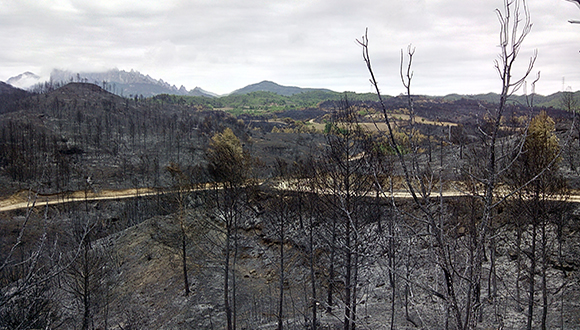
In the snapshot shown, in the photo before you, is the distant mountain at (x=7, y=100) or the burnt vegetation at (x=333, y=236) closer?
the burnt vegetation at (x=333, y=236)

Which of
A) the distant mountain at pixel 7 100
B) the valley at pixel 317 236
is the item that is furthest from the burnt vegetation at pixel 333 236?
the distant mountain at pixel 7 100

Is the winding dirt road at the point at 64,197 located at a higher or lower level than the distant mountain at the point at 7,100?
lower

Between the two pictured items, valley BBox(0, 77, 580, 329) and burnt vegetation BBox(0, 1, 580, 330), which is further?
valley BBox(0, 77, 580, 329)

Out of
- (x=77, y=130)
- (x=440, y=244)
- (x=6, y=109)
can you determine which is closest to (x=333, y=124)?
(x=440, y=244)

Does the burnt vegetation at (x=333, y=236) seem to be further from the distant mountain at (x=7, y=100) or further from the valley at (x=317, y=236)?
the distant mountain at (x=7, y=100)

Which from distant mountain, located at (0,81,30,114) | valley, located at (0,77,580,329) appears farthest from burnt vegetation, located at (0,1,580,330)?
distant mountain, located at (0,81,30,114)

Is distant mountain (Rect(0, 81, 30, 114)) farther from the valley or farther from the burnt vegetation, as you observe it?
the valley

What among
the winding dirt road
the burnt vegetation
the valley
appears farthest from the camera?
the winding dirt road

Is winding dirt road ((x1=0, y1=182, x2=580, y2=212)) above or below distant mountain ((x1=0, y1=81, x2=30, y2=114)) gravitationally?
below

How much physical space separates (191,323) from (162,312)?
2922mm

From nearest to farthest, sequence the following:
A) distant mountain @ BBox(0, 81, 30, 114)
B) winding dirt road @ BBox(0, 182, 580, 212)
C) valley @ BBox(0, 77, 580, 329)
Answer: valley @ BBox(0, 77, 580, 329) → winding dirt road @ BBox(0, 182, 580, 212) → distant mountain @ BBox(0, 81, 30, 114)

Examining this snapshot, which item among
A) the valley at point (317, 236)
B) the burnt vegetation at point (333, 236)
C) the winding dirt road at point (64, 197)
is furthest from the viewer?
the winding dirt road at point (64, 197)

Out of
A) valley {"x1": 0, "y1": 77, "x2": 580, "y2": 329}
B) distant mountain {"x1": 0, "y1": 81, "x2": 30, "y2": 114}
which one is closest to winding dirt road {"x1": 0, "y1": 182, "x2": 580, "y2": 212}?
valley {"x1": 0, "y1": 77, "x2": 580, "y2": 329}

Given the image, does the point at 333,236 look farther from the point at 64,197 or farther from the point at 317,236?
the point at 64,197
